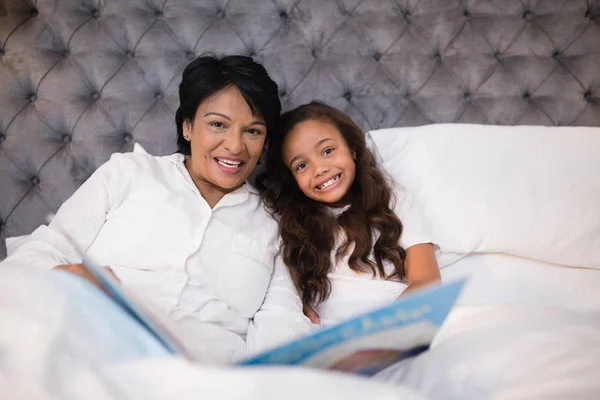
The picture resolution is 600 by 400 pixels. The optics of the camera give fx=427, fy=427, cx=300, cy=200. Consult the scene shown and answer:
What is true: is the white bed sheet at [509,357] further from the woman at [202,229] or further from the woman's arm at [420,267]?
the woman at [202,229]

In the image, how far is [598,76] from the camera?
1.45 m

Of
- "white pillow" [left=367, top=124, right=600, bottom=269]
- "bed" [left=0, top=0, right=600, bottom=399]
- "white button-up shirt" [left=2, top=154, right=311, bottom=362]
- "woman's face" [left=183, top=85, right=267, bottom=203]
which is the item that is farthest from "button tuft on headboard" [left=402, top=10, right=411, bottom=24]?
"white button-up shirt" [left=2, top=154, right=311, bottom=362]

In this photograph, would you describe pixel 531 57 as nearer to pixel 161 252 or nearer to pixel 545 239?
pixel 545 239

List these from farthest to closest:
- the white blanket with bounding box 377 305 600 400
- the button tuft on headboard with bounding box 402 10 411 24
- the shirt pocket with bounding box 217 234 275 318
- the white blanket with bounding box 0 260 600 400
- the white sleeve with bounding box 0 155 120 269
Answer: the button tuft on headboard with bounding box 402 10 411 24
the shirt pocket with bounding box 217 234 275 318
the white sleeve with bounding box 0 155 120 269
the white blanket with bounding box 377 305 600 400
the white blanket with bounding box 0 260 600 400

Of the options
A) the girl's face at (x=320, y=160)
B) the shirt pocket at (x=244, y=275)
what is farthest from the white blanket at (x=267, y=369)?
the girl's face at (x=320, y=160)

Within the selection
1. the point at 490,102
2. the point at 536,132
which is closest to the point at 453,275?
the point at 536,132

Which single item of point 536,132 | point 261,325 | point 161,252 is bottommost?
point 261,325

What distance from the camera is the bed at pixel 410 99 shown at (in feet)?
3.93

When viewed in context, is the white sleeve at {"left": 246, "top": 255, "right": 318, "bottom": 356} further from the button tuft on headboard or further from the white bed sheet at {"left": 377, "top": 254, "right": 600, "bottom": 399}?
the button tuft on headboard

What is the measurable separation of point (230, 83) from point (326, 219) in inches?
18.0

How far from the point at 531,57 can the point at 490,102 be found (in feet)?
0.68

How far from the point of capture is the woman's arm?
1058mm

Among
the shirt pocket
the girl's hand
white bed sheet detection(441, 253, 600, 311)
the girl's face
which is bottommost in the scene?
the girl's hand

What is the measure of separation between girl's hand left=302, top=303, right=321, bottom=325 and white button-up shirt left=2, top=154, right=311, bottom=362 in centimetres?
4
